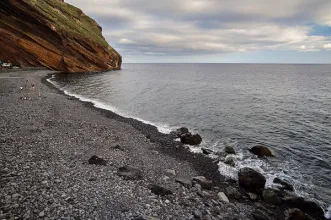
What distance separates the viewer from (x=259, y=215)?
13.3 metres

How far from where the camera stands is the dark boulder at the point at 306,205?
48.4ft

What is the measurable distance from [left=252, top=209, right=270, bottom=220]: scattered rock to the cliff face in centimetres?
8636

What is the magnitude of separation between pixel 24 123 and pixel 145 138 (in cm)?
1186

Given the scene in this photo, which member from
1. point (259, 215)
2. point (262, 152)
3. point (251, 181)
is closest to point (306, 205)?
point (251, 181)

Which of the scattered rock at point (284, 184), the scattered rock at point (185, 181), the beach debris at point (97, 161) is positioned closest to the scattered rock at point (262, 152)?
the scattered rock at point (284, 184)

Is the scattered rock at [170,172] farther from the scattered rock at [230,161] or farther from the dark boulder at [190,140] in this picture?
the dark boulder at [190,140]

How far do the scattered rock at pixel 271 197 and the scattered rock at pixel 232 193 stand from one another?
1725mm

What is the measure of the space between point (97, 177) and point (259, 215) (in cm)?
962

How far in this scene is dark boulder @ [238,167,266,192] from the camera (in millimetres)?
16688

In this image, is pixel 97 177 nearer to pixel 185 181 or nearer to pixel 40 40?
pixel 185 181

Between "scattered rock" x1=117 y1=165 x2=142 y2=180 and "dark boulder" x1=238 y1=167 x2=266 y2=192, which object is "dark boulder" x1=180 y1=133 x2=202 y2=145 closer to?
"dark boulder" x1=238 y1=167 x2=266 y2=192

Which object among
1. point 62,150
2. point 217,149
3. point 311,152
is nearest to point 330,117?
point 311,152

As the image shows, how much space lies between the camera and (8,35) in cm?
7412

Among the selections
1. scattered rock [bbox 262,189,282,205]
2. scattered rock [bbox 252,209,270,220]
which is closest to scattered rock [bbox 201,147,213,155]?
scattered rock [bbox 262,189,282,205]
